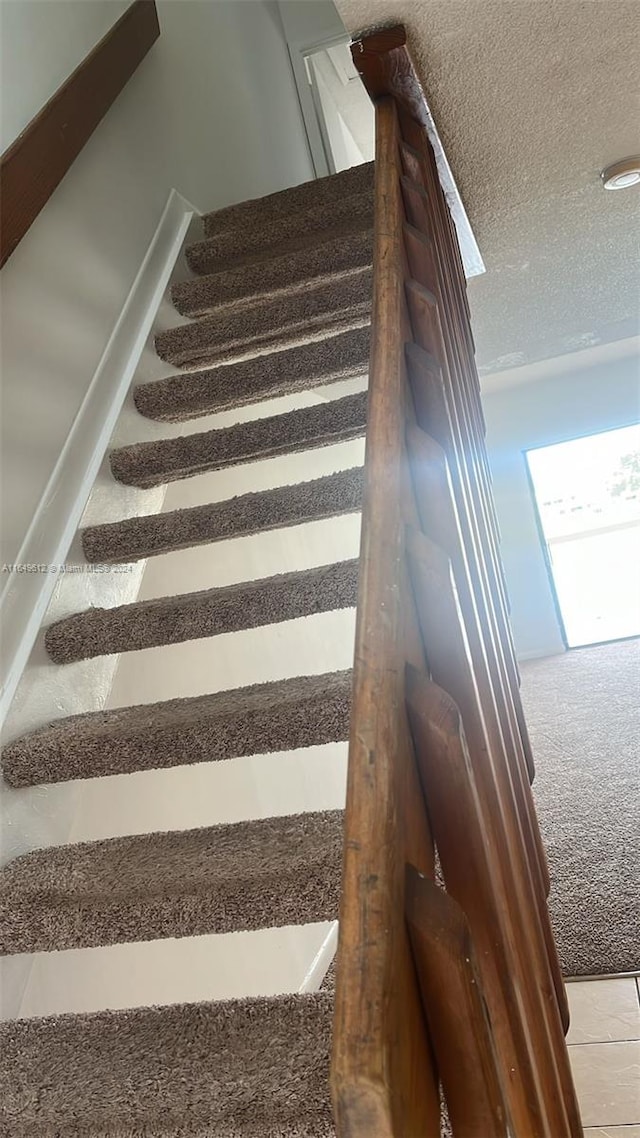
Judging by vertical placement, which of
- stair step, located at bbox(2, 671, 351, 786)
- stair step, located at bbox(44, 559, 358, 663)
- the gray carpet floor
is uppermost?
stair step, located at bbox(44, 559, 358, 663)

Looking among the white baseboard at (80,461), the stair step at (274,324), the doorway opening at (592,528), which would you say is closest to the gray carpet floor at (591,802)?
the doorway opening at (592,528)

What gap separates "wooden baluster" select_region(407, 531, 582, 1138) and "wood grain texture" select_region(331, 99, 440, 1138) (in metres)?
0.05

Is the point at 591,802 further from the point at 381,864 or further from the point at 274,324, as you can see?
the point at 381,864

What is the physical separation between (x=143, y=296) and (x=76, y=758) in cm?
154

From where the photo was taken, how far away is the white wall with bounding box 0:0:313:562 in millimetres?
2039

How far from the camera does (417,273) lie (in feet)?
4.96

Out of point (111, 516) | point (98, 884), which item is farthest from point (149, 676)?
point (98, 884)

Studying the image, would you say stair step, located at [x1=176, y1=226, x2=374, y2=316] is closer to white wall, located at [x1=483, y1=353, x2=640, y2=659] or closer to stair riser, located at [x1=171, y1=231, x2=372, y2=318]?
stair riser, located at [x1=171, y1=231, x2=372, y2=318]

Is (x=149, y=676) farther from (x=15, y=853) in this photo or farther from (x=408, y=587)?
(x=408, y=587)

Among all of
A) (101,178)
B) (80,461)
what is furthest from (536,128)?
(80,461)

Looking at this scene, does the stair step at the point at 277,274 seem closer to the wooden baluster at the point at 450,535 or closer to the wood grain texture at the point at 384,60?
the wood grain texture at the point at 384,60

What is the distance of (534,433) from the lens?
6.64m

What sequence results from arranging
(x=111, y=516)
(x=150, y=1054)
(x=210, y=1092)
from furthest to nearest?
(x=111, y=516)
(x=150, y=1054)
(x=210, y=1092)

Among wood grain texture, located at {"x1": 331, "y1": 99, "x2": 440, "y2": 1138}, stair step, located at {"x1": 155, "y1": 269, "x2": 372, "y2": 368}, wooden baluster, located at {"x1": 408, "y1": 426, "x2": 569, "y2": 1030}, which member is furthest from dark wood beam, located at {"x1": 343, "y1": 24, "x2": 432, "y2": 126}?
wood grain texture, located at {"x1": 331, "y1": 99, "x2": 440, "y2": 1138}
